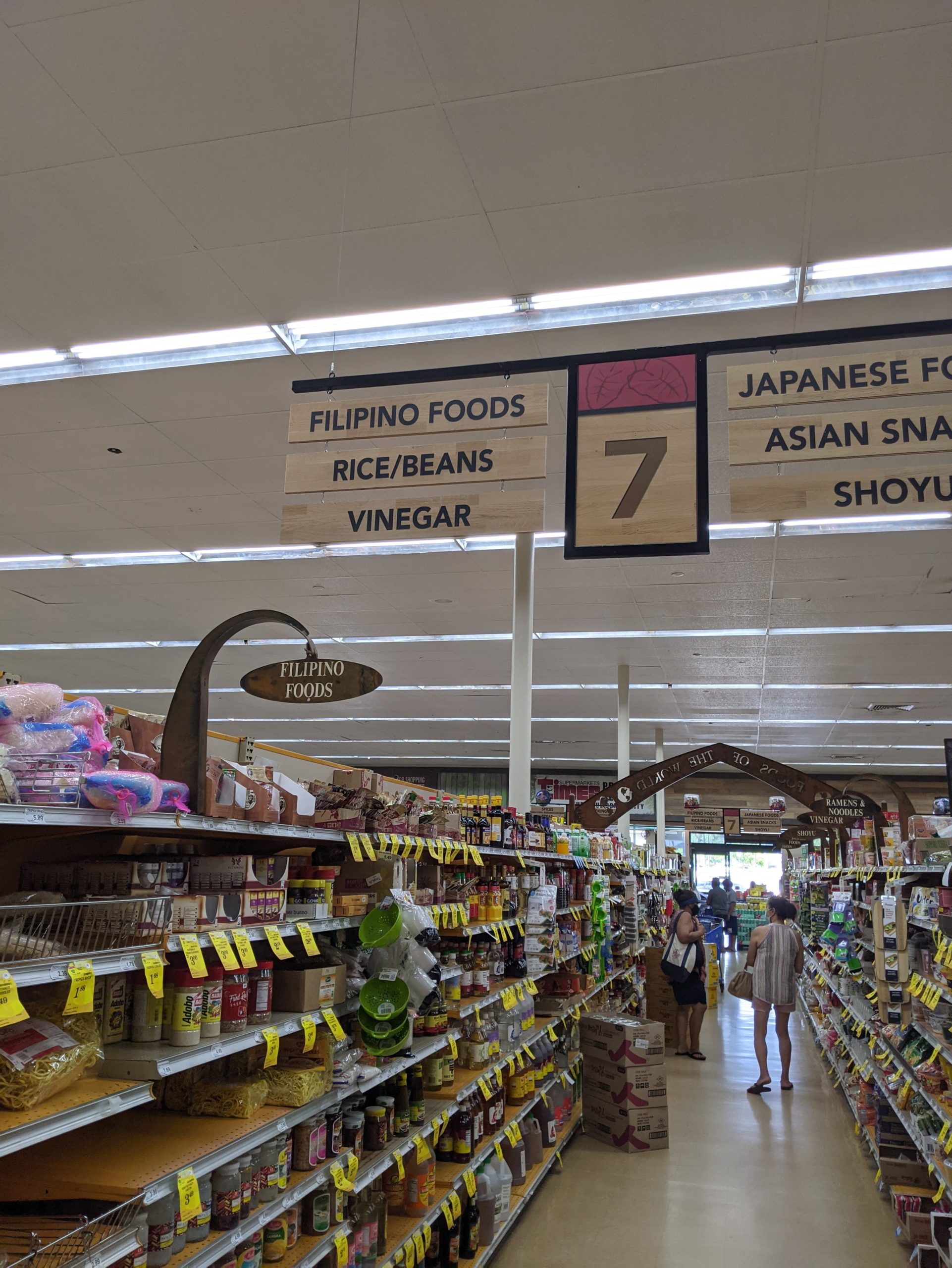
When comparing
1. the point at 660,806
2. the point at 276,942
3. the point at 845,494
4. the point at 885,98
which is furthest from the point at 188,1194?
the point at 660,806

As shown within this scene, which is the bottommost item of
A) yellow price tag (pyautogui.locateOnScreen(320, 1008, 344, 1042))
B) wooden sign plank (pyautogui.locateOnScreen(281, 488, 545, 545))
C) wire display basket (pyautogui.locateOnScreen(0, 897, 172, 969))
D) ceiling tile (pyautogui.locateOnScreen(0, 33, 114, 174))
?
yellow price tag (pyautogui.locateOnScreen(320, 1008, 344, 1042))

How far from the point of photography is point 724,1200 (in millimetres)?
5211

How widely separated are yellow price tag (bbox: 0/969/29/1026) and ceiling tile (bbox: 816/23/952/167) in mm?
3553

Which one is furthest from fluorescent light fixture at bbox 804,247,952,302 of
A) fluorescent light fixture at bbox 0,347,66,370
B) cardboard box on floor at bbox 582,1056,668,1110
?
cardboard box on floor at bbox 582,1056,668,1110

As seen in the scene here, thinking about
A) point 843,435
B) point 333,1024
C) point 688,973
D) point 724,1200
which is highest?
A: point 843,435

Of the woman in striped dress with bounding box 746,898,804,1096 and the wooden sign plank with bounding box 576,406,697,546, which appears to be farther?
the woman in striped dress with bounding box 746,898,804,1096

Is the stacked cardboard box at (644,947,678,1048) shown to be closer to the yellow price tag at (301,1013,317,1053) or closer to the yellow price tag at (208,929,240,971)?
the yellow price tag at (301,1013,317,1053)

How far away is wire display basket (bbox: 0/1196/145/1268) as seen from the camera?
184 cm

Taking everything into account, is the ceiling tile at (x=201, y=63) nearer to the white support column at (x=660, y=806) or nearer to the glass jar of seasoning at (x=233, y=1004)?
the glass jar of seasoning at (x=233, y=1004)

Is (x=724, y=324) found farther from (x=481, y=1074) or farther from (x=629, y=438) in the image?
(x=481, y=1074)

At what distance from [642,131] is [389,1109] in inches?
148

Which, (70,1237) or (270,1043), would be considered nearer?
(70,1237)

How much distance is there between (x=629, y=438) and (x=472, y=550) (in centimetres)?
493

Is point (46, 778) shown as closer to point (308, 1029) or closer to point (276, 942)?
point (276, 942)
